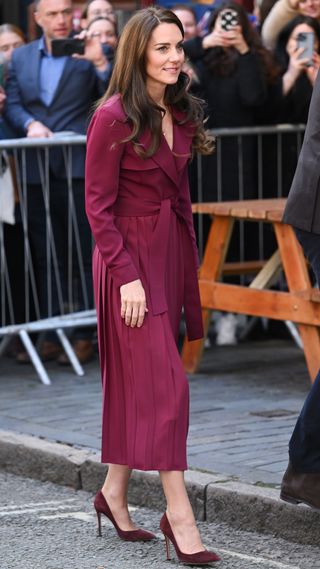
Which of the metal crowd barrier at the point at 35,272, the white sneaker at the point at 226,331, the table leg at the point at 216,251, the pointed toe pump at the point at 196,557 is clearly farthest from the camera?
the white sneaker at the point at 226,331

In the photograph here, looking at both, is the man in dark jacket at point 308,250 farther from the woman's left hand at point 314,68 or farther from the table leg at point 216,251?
the woman's left hand at point 314,68

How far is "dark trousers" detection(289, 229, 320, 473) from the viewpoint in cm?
512

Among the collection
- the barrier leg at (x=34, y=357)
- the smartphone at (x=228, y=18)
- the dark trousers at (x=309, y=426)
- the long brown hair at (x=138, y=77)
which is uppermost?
the long brown hair at (x=138, y=77)

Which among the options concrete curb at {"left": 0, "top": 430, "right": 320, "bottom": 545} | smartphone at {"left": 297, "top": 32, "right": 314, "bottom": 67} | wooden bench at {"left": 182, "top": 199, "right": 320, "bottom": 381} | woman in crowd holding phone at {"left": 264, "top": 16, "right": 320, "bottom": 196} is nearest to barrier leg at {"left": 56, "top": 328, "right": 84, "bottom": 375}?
wooden bench at {"left": 182, "top": 199, "right": 320, "bottom": 381}

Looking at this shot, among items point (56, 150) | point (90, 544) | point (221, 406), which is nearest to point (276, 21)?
point (56, 150)

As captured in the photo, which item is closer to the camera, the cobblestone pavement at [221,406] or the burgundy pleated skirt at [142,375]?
the burgundy pleated skirt at [142,375]

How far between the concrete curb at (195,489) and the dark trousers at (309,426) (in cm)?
24

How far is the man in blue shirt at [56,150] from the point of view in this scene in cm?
885

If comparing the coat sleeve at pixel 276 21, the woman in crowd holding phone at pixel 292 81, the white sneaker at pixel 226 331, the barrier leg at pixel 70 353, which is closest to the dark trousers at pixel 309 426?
the barrier leg at pixel 70 353

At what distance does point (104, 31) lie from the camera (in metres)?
9.21

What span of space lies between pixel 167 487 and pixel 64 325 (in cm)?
366

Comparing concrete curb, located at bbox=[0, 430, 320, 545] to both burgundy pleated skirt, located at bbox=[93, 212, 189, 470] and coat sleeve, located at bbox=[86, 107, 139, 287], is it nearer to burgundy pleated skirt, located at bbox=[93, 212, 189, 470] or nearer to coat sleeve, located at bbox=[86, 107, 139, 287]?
burgundy pleated skirt, located at bbox=[93, 212, 189, 470]

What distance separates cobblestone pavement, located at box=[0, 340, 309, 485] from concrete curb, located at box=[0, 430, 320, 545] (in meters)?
0.17

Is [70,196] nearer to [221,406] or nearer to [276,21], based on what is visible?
[221,406]
